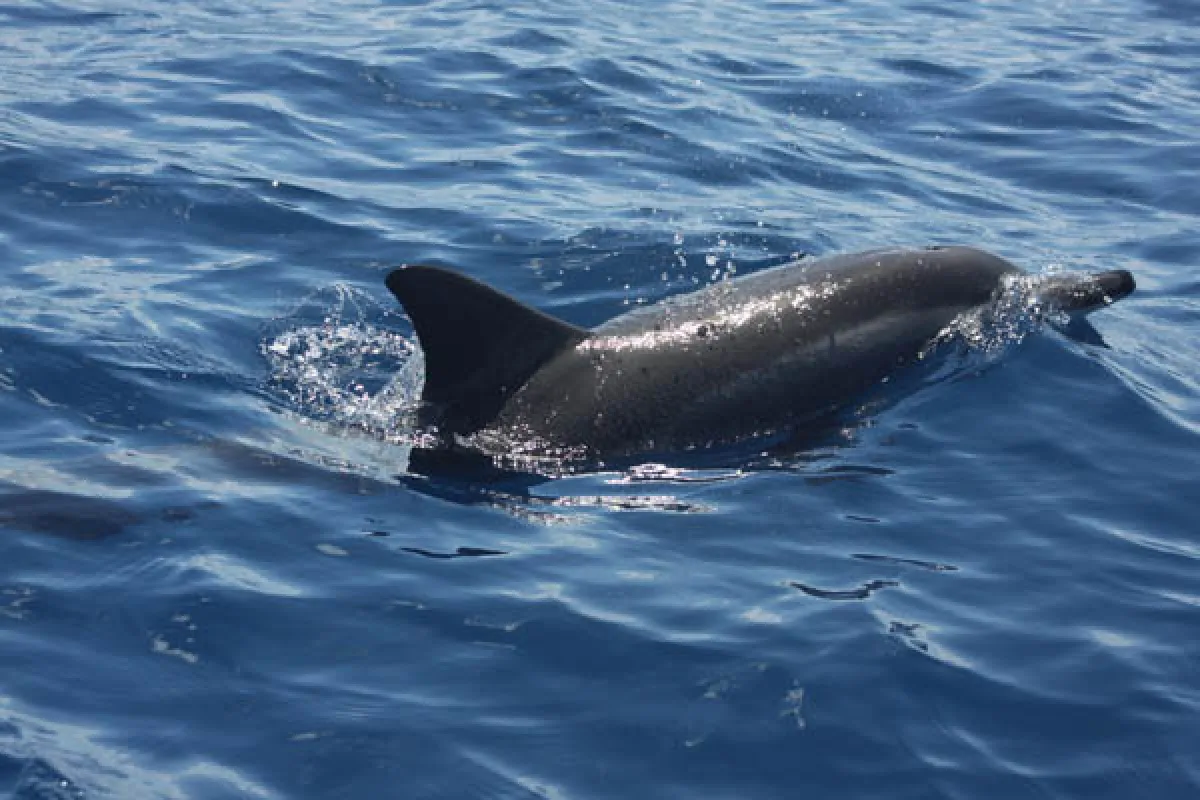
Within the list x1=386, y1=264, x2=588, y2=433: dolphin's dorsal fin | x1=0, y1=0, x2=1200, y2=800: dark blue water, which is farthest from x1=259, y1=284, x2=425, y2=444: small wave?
x1=386, y1=264, x2=588, y2=433: dolphin's dorsal fin

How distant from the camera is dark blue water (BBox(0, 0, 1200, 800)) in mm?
7188

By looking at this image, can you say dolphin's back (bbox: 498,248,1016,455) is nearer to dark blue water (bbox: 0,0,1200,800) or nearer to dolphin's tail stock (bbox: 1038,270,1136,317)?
dark blue water (bbox: 0,0,1200,800)

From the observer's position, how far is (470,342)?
33.1ft

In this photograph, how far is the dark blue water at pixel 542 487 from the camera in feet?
23.6

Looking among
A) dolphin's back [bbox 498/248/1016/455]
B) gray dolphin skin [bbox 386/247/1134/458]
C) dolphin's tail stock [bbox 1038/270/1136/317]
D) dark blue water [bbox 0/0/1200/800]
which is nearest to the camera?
dark blue water [bbox 0/0/1200/800]

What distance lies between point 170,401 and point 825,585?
471 cm

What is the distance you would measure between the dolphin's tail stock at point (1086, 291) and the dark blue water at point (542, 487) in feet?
1.43

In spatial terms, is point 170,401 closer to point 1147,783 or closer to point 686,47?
point 1147,783

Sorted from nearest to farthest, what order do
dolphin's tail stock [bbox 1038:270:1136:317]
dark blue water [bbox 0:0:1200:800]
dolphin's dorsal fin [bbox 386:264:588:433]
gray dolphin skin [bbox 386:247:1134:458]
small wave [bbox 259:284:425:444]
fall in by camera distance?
dark blue water [bbox 0:0:1200:800] → dolphin's dorsal fin [bbox 386:264:588:433] → gray dolphin skin [bbox 386:247:1134:458] → small wave [bbox 259:284:425:444] → dolphin's tail stock [bbox 1038:270:1136:317]

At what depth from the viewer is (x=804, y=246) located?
14.9 metres

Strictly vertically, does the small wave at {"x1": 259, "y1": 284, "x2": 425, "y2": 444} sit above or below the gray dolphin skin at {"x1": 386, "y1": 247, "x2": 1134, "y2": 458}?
below

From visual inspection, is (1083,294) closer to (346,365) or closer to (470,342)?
(470,342)

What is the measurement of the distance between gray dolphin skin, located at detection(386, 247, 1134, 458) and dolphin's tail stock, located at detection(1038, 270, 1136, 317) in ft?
4.58

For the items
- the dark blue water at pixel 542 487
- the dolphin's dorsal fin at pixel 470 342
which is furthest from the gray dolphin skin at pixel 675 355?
the dark blue water at pixel 542 487
